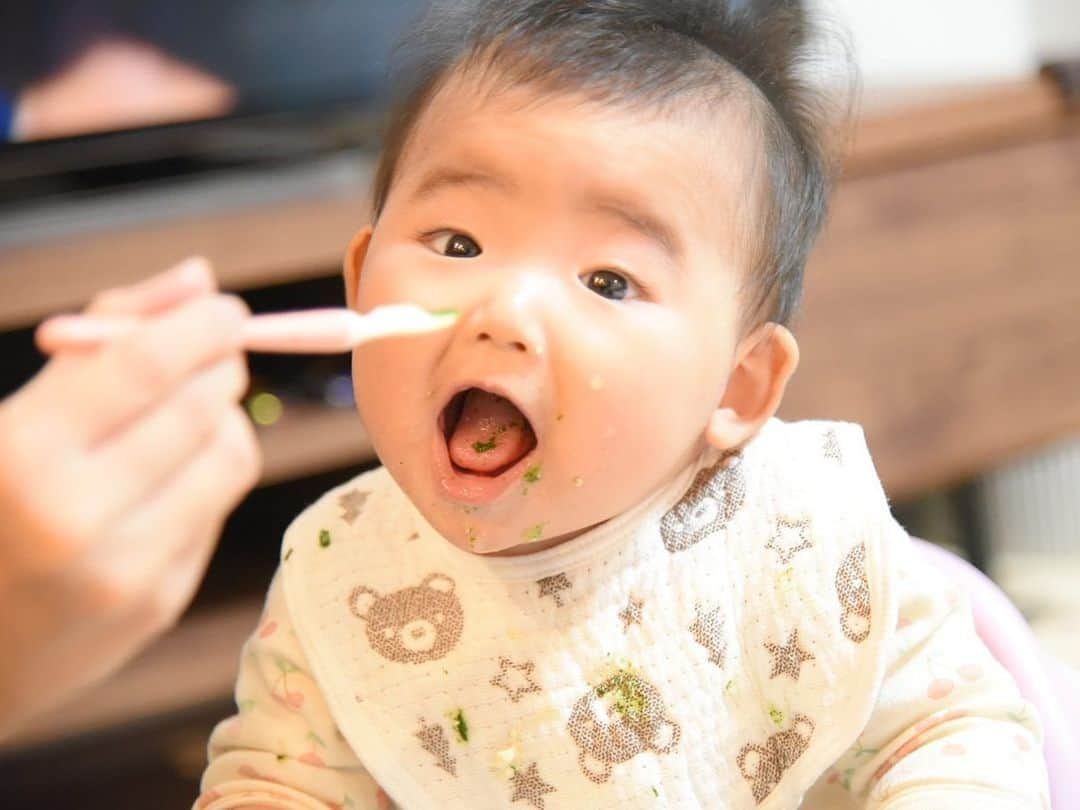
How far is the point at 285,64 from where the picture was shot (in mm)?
1859

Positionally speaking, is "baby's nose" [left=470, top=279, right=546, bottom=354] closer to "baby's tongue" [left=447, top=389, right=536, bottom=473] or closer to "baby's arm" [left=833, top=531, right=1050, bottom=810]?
"baby's tongue" [left=447, top=389, right=536, bottom=473]

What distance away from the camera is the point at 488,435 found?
2.46ft

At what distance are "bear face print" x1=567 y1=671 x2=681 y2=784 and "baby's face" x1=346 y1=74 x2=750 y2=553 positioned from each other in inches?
5.0

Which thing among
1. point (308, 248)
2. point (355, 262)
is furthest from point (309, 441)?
point (355, 262)

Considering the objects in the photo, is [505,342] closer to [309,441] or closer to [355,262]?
[355,262]

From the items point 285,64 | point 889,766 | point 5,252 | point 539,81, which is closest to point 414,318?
point 539,81

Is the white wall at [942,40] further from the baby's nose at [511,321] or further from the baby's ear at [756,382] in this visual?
the baby's nose at [511,321]

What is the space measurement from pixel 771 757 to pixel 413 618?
9.9 inches

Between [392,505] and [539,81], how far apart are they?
0.32m

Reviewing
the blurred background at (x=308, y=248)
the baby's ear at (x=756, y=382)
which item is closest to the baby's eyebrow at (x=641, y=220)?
the baby's ear at (x=756, y=382)

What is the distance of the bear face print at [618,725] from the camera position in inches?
33.2

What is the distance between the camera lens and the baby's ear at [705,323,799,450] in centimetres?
86

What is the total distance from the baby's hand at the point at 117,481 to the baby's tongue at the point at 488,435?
206 millimetres

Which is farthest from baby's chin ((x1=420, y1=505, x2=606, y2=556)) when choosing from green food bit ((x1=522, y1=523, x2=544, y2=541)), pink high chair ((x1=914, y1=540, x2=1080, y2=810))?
pink high chair ((x1=914, y1=540, x2=1080, y2=810))
